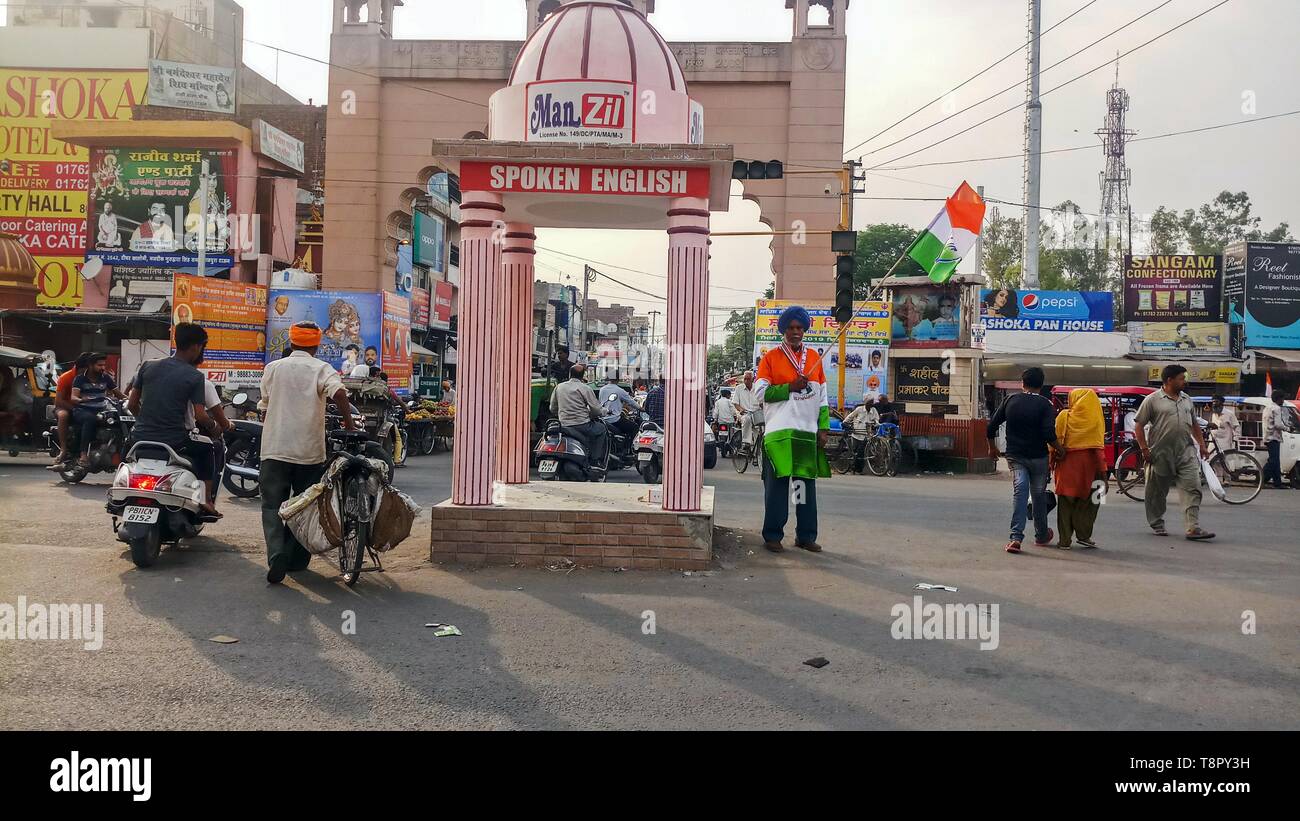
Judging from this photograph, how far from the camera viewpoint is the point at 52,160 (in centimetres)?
3272

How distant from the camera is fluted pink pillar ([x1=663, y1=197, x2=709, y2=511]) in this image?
25.8 feet

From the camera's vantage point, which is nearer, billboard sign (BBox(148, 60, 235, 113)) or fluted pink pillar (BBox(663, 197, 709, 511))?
fluted pink pillar (BBox(663, 197, 709, 511))

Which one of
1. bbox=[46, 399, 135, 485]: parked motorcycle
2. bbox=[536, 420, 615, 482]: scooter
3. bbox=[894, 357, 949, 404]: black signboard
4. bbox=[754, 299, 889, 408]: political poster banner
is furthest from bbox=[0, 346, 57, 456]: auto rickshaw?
bbox=[894, 357, 949, 404]: black signboard

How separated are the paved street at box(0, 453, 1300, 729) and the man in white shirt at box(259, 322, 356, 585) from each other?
1.35 feet

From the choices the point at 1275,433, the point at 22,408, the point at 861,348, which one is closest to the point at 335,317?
the point at 22,408

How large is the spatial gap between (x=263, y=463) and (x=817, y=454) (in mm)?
4386

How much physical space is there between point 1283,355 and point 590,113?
30506 millimetres

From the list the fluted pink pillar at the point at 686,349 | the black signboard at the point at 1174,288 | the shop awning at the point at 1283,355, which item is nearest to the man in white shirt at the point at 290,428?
the fluted pink pillar at the point at 686,349

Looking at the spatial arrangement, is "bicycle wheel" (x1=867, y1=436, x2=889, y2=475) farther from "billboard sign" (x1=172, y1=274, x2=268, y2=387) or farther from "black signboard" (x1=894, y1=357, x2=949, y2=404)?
"billboard sign" (x1=172, y1=274, x2=268, y2=387)

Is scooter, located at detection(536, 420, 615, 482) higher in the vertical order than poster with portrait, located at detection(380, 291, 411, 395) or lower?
lower

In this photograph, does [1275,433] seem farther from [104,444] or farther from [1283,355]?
[104,444]

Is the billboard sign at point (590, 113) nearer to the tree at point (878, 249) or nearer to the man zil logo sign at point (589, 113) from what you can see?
the man zil logo sign at point (589, 113)

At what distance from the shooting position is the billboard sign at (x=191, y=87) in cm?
3119

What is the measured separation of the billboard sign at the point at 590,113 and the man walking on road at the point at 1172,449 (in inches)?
238
